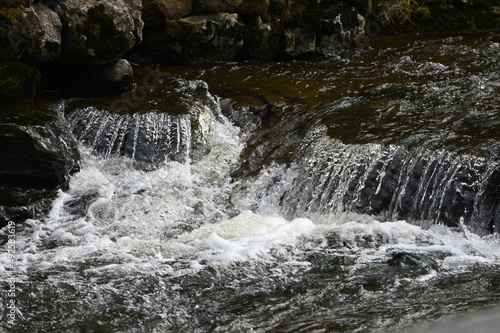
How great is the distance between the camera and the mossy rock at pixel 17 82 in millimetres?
7816

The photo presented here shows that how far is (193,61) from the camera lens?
1090cm

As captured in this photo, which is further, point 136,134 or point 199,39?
point 199,39

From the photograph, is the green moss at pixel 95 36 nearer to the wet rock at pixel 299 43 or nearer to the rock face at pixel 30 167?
the rock face at pixel 30 167

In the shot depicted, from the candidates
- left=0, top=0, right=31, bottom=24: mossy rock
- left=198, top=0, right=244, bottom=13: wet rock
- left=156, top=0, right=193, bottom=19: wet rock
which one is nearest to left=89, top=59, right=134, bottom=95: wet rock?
left=0, top=0, right=31, bottom=24: mossy rock

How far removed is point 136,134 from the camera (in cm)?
819

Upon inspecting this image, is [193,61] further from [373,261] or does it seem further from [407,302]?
[407,302]

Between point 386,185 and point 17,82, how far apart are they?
547cm

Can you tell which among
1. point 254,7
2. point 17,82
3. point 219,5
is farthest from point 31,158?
point 254,7

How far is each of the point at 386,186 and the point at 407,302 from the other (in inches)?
97.6

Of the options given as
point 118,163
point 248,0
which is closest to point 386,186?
point 118,163

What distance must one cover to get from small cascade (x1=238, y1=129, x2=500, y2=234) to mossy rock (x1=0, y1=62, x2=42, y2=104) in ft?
12.3

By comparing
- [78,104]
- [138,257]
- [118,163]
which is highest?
[78,104]

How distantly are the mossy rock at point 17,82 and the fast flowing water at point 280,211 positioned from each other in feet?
2.34

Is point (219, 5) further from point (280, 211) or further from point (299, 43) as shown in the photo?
point (280, 211)
